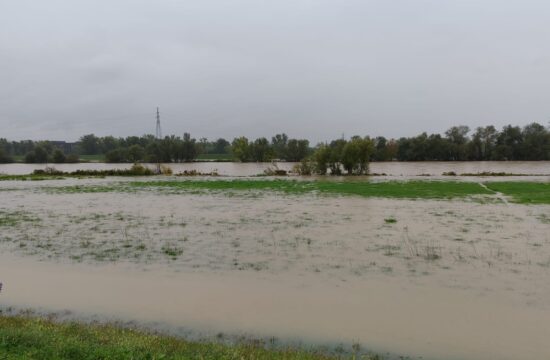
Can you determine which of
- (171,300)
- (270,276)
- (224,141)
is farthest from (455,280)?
(224,141)

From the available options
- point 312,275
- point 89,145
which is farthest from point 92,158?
point 312,275

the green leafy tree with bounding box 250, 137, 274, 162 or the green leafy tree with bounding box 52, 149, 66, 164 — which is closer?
the green leafy tree with bounding box 250, 137, 274, 162

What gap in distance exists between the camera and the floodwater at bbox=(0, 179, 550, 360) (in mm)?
7227

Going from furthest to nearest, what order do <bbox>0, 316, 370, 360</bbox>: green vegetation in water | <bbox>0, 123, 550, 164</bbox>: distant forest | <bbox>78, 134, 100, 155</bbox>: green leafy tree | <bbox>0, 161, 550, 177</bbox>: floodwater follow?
<bbox>78, 134, 100, 155</bbox>: green leafy tree → <bbox>0, 123, 550, 164</bbox>: distant forest → <bbox>0, 161, 550, 177</bbox>: floodwater → <bbox>0, 316, 370, 360</bbox>: green vegetation in water

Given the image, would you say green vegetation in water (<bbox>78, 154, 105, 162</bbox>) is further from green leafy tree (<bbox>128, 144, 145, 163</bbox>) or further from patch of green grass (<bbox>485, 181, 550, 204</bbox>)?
patch of green grass (<bbox>485, 181, 550, 204</bbox>)

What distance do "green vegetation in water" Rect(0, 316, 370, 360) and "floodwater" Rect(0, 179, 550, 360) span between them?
3.78 ft

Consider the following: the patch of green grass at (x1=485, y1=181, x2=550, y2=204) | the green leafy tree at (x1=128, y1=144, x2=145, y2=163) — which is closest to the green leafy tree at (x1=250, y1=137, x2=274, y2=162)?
the green leafy tree at (x1=128, y1=144, x2=145, y2=163)

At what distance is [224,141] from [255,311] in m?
165

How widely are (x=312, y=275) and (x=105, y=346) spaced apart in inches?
232

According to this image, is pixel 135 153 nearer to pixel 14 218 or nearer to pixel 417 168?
pixel 417 168

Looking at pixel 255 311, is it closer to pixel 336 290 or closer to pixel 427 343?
pixel 336 290

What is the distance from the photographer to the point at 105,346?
18.0 feet

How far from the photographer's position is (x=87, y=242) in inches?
563

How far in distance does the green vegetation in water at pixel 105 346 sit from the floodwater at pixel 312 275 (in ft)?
3.78
